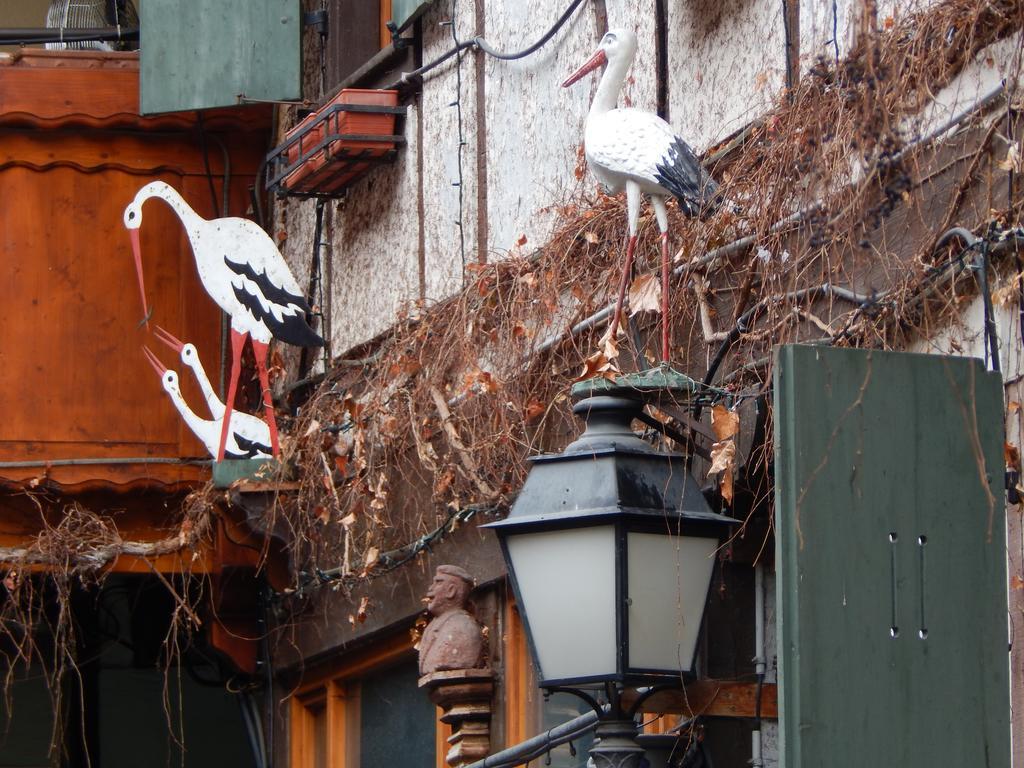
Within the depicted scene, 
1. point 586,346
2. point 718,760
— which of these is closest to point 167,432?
point 586,346

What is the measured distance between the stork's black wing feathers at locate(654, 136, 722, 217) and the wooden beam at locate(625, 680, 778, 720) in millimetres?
1226

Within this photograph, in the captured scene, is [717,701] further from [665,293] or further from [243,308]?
[243,308]

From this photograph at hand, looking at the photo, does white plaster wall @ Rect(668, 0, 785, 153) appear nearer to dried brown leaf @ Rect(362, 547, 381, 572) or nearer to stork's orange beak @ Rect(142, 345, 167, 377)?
dried brown leaf @ Rect(362, 547, 381, 572)

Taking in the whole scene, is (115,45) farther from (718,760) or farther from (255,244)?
(718,760)

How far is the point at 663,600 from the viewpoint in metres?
4.39

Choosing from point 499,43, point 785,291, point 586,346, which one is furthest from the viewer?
point 499,43

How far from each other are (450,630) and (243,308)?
1894 mm

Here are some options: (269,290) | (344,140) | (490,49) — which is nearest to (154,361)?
(269,290)

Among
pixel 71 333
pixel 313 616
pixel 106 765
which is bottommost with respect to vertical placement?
pixel 106 765

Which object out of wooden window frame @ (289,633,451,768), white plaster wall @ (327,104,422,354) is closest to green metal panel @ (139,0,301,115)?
white plaster wall @ (327,104,422,354)

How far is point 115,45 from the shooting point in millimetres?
10141

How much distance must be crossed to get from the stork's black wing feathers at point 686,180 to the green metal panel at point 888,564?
1.49 m

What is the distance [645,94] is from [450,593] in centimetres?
180

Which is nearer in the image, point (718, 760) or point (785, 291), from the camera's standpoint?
point (785, 291)
